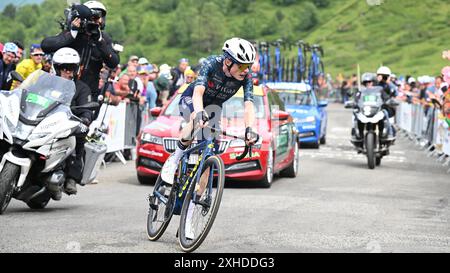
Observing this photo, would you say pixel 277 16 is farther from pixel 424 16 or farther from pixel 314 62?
pixel 314 62

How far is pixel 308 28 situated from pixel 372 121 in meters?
109

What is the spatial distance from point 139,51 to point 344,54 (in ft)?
99.7

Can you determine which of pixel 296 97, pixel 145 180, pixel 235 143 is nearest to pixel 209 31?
pixel 296 97

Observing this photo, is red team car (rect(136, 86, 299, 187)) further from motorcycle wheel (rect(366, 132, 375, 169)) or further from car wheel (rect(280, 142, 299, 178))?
motorcycle wheel (rect(366, 132, 375, 169))

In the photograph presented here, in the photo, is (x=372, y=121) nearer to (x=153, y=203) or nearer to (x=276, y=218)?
(x=276, y=218)

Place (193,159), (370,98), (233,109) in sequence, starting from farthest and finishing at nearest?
(370,98), (233,109), (193,159)

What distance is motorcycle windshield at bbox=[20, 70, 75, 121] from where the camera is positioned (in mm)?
10031

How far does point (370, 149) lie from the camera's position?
19.2 meters

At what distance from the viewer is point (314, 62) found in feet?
121

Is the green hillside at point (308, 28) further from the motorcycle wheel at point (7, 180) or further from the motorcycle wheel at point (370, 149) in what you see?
the motorcycle wheel at point (7, 180)

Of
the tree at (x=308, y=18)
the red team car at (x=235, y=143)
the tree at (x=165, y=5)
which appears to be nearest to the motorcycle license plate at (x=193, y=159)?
the red team car at (x=235, y=143)

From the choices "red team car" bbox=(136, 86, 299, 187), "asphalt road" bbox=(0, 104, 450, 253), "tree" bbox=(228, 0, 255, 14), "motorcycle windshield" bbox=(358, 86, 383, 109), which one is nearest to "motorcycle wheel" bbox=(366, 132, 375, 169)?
"motorcycle windshield" bbox=(358, 86, 383, 109)
